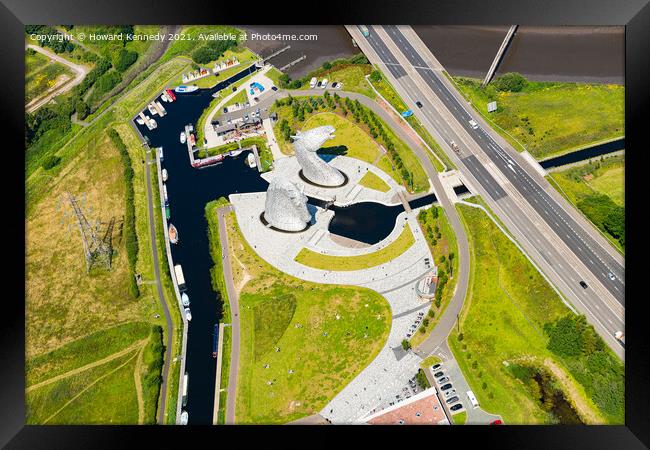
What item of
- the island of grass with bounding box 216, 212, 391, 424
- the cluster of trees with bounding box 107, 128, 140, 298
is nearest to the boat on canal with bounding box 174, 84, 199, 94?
the cluster of trees with bounding box 107, 128, 140, 298

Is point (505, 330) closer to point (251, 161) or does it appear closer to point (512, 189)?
point (512, 189)

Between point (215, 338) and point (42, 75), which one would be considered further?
point (42, 75)

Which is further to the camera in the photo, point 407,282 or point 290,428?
point 407,282

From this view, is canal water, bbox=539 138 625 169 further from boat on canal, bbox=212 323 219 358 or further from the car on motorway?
boat on canal, bbox=212 323 219 358

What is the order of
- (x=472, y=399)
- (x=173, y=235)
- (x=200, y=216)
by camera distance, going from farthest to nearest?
(x=200, y=216) < (x=173, y=235) < (x=472, y=399)
